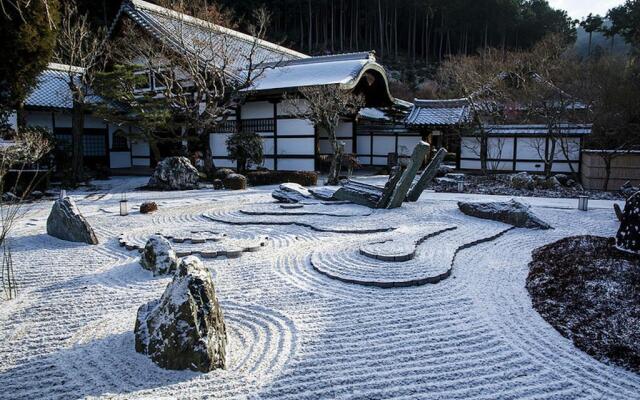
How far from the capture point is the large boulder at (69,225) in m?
7.66

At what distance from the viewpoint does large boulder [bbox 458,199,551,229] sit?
8.84 metres

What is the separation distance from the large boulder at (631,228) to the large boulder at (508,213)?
232cm

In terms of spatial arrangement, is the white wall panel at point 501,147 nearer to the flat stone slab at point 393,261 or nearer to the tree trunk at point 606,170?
the tree trunk at point 606,170

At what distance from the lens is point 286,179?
16.1 meters

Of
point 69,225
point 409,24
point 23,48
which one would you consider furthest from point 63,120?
point 409,24

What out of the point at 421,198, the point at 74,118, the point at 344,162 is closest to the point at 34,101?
the point at 74,118

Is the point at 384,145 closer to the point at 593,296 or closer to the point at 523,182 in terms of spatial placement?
the point at 523,182

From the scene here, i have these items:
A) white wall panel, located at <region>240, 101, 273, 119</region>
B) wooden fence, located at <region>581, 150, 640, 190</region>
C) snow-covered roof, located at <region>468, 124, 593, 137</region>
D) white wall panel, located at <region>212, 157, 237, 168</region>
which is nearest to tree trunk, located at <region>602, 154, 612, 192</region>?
wooden fence, located at <region>581, 150, 640, 190</region>

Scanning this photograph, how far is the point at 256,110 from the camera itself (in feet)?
63.4

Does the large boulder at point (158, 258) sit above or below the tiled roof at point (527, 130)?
below

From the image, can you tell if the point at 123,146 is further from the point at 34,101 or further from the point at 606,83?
the point at 606,83

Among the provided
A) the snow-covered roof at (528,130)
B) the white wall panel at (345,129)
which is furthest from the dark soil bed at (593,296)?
the white wall panel at (345,129)

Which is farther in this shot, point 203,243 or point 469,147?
point 469,147

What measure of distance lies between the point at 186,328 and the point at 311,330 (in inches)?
47.0
